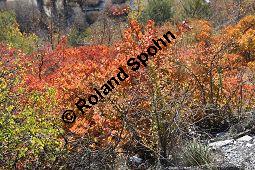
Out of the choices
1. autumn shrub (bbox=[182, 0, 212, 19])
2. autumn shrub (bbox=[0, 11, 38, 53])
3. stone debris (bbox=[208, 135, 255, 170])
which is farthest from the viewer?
autumn shrub (bbox=[182, 0, 212, 19])

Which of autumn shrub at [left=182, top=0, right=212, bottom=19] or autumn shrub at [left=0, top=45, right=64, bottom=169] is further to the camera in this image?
autumn shrub at [left=182, top=0, right=212, bottom=19]

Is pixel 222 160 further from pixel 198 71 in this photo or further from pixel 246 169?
pixel 198 71

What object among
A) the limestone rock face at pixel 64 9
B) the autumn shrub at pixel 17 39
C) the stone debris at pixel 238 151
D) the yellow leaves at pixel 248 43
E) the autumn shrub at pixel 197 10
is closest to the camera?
the stone debris at pixel 238 151

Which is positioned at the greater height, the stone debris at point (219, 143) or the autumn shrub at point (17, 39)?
the autumn shrub at point (17, 39)

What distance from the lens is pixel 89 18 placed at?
7812cm

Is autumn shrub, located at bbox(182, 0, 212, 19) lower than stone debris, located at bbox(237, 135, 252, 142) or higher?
higher

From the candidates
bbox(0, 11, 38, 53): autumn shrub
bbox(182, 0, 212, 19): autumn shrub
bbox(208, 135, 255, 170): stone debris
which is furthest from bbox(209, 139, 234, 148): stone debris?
bbox(182, 0, 212, 19): autumn shrub

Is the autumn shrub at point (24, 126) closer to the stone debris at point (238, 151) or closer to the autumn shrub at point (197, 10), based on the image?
the stone debris at point (238, 151)

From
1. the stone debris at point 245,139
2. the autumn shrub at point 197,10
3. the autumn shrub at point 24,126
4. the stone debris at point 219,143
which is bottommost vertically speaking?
the stone debris at point 245,139

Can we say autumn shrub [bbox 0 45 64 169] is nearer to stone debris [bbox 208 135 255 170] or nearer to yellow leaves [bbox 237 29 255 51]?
stone debris [bbox 208 135 255 170]

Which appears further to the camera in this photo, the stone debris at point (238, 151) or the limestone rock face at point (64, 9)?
the limestone rock face at point (64, 9)

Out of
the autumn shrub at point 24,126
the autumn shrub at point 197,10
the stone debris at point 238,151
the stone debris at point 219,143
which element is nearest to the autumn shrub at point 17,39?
the autumn shrub at point 197,10

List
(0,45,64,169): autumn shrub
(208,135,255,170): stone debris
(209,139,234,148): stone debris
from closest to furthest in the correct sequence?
1. (0,45,64,169): autumn shrub
2. (208,135,255,170): stone debris
3. (209,139,234,148): stone debris

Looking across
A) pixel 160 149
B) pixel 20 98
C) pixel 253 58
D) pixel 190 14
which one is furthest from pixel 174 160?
pixel 190 14
